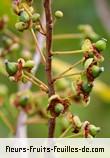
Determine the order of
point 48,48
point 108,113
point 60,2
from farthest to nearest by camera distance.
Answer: point 60,2 → point 108,113 → point 48,48

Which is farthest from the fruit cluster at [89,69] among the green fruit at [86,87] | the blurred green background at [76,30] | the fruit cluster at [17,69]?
the blurred green background at [76,30]

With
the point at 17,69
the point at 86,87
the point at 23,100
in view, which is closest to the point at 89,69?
the point at 86,87

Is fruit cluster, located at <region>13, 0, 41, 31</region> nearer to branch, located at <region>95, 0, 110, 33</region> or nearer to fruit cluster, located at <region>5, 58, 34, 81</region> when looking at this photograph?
fruit cluster, located at <region>5, 58, 34, 81</region>

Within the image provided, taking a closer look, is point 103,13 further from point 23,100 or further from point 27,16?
point 27,16

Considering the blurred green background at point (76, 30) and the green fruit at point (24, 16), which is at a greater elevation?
the blurred green background at point (76, 30)

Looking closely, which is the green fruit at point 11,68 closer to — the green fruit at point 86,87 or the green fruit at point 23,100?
the green fruit at point 86,87

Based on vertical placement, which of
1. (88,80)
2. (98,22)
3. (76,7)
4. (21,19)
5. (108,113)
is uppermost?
(76,7)

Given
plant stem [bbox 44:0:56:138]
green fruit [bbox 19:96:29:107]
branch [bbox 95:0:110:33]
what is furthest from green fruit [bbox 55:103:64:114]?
branch [bbox 95:0:110:33]

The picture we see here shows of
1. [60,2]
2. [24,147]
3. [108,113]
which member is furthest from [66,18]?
[24,147]

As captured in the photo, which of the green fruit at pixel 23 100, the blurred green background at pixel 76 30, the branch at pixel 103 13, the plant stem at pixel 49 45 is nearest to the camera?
the plant stem at pixel 49 45

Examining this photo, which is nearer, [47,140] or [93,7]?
[47,140]

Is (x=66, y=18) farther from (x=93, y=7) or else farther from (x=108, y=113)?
(x=108, y=113)
